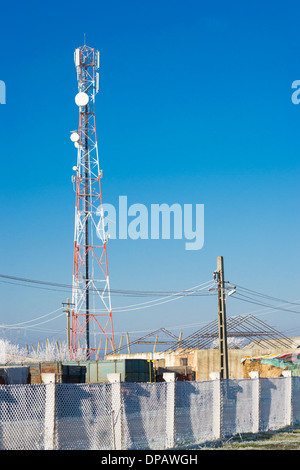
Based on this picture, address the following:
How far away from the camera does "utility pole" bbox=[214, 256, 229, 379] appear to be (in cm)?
2784

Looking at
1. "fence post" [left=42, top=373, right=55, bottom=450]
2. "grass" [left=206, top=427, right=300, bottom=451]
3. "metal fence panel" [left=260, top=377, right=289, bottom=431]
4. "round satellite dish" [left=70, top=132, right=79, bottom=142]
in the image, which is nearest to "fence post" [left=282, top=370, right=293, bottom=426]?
"metal fence panel" [left=260, top=377, right=289, bottom=431]

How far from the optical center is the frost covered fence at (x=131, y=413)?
10.4 meters

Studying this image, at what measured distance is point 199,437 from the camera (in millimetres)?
13469

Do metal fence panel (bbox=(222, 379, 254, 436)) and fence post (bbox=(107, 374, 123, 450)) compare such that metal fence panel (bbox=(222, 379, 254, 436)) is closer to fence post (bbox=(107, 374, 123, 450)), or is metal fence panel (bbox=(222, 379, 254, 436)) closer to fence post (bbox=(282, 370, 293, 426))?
fence post (bbox=(282, 370, 293, 426))

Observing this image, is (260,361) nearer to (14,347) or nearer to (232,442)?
(232,442)

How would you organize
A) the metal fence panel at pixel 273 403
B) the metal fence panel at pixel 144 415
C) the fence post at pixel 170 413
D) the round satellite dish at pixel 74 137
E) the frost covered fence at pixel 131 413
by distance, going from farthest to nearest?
1. the round satellite dish at pixel 74 137
2. the metal fence panel at pixel 273 403
3. the fence post at pixel 170 413
4. the metal fence panel at pixel 144 415
5. the frost covered fence at pixel 131 413

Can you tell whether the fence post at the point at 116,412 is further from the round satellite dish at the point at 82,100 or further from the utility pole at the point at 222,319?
the round satellite dish at the point at 82,100

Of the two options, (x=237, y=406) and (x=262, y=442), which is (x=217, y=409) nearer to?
(x=237, y=406)

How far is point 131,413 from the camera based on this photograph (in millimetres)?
11844

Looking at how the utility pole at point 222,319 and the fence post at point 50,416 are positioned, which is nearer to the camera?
the fence post at point 50,416

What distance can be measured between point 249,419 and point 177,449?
3.83 metres

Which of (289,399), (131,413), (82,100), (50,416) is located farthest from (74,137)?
(50,416)

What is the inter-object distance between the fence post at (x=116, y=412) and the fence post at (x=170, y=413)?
4.13ft

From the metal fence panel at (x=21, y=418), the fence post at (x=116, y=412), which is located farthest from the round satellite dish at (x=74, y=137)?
the metal fence panel at (x=21, y=418)
